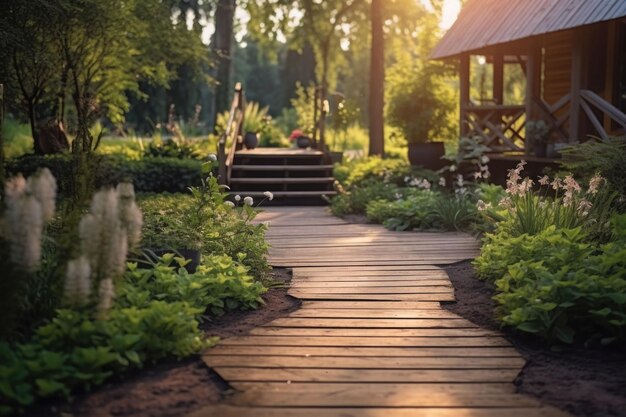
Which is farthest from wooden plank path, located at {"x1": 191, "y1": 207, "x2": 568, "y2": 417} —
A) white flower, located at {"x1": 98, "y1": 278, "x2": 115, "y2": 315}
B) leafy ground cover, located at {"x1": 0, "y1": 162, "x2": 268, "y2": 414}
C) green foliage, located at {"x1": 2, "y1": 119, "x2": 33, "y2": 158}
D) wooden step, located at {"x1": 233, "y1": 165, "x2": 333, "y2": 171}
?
green foliage, located at {"x1": 2, "y1": 119, "x2": 33, "y2": 158}

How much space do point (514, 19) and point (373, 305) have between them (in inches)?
352

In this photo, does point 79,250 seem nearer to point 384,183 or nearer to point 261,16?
point 384,183

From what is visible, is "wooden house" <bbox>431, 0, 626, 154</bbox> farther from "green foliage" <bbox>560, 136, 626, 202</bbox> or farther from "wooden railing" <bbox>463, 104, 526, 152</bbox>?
"green foliage" <bbox>560, 136, 626, 202</bbox>

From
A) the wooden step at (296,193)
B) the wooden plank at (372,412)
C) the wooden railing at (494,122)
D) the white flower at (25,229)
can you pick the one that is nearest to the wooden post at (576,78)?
the wooden railing at (494,122)

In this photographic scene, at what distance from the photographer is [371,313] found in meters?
5.86

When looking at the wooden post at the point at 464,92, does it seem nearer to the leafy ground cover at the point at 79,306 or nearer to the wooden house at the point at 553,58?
the wooden house at the point at 553,58

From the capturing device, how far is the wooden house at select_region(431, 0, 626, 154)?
11.8m

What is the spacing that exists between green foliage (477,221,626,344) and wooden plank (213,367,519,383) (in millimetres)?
685

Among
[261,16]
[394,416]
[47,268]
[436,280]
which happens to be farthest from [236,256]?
[261,16]

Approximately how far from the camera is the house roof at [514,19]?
11.1 metres

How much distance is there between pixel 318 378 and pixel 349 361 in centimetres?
36

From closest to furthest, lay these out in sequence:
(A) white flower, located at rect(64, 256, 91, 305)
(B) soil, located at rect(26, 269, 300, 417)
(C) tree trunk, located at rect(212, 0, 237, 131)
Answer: (B) soil, located at rect(26, 269, 300, 417)
(A) white flower, located at rect(64, 256, 91, 305)
(C) tree trunk, located at rect(212, 0, 237, 131)

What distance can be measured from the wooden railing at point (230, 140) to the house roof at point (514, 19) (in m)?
4.20

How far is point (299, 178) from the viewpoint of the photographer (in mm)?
15680
